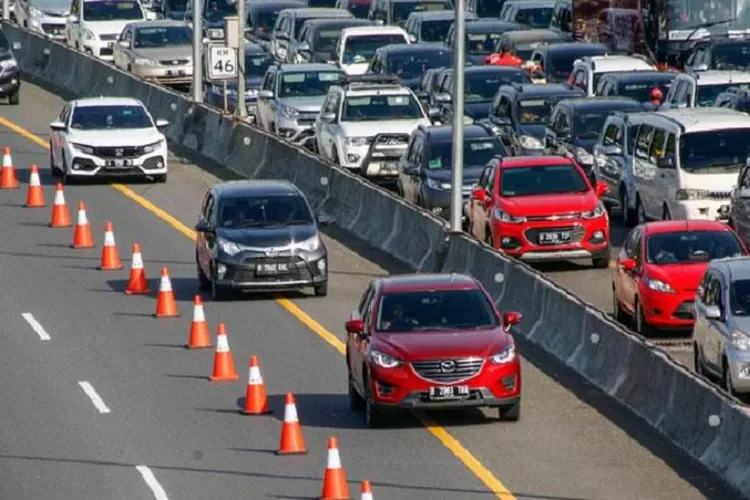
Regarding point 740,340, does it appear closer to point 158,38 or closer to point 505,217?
point 505,217

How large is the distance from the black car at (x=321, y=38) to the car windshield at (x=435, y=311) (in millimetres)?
33368

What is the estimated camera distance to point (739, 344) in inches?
1010

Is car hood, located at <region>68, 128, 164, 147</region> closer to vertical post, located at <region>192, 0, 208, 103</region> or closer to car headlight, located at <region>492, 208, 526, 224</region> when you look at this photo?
Answer: vertical post, located at <region>192, 0, 208, 103</region>

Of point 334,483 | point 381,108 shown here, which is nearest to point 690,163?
point 381,108

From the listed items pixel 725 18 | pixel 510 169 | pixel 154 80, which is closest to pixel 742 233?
pixel 510 169

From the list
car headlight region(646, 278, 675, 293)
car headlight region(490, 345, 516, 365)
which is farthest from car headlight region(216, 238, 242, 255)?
car headlight region(490, 345, 516, 365)

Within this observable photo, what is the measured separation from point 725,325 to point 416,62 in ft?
93.0

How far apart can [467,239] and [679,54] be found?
72.7 ft

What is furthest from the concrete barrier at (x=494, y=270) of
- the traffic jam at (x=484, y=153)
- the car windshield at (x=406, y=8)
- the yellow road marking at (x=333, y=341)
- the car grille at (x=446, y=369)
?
the car windshield at (x=406, y=8)

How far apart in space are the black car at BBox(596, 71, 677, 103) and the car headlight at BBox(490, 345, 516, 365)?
2257cm

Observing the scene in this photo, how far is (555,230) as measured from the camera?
118 ft

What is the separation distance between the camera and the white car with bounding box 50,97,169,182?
44.8 m

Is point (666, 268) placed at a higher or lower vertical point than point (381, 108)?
higher

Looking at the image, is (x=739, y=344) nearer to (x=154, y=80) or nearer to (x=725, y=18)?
(x=725, y=18)
